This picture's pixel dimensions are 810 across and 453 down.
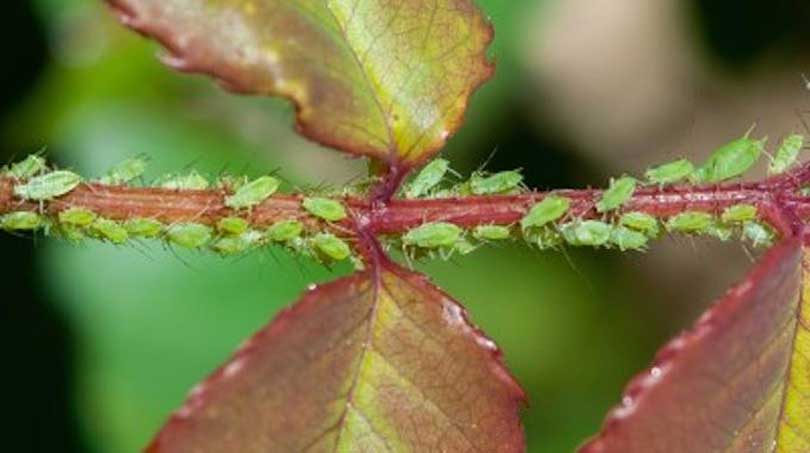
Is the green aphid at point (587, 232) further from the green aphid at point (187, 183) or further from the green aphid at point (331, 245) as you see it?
the green aphid at point (187, 183)

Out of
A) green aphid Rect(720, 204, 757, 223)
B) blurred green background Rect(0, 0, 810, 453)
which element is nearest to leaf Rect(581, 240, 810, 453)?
green aphid Rect(720, 204, 757, 223)

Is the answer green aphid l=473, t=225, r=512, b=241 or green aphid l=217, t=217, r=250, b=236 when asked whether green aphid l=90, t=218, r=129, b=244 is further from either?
green aphid l=473, t=225, r=512, b=241

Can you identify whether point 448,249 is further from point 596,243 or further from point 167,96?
point 167,96

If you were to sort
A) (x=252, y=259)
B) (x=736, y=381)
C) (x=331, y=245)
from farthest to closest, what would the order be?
(x=252, y=259) < (x=331, y=245) < (x=736, y=381)

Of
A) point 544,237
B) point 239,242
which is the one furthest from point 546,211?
point 239,242

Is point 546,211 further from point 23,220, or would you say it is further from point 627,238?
point 23,220

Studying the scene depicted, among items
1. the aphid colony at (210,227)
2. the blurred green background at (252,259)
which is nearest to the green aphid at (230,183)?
the aphid colony at (210,227)

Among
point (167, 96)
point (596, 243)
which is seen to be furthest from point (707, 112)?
point (596, 243)
